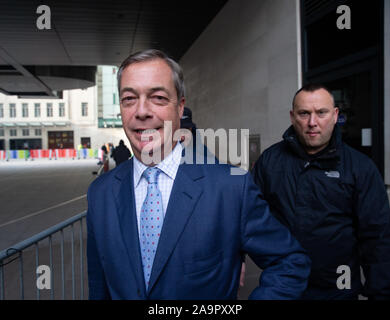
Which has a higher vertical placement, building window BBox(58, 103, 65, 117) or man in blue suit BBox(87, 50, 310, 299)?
building window BBox(58, 103, 65, 117)

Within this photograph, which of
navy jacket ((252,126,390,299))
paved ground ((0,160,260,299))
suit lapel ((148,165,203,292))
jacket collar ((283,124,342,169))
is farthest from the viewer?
paved ground ((0,160,260,299))

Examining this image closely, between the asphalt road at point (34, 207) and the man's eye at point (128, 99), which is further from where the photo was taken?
the asphalt road at point (34, 207)

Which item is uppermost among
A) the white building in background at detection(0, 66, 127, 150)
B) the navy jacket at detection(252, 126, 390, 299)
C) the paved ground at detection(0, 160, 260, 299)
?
the white building in background at detection(0, 66, 127, 150)

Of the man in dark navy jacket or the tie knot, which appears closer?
the tie knot

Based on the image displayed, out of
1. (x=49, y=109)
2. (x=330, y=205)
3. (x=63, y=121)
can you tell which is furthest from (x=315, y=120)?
(x=49, y=109)

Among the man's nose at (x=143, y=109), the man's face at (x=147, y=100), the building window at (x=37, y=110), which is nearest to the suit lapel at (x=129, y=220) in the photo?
the man's face at (x=147, y=100)

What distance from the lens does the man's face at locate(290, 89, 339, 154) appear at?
2.27 m

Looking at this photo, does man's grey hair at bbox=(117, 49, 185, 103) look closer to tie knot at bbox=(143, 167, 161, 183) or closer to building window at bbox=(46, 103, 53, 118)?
tie knot at bbox=(143, 167, 161, 183)

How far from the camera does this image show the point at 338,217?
6.98 ft

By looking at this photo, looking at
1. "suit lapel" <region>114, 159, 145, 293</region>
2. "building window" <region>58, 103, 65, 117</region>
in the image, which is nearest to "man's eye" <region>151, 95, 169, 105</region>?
"suit lapel" <region>114, 159, 145, 293</region>

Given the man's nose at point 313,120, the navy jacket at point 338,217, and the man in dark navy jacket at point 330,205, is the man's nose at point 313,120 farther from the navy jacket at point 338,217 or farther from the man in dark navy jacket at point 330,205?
the navy jacket at point 338,217

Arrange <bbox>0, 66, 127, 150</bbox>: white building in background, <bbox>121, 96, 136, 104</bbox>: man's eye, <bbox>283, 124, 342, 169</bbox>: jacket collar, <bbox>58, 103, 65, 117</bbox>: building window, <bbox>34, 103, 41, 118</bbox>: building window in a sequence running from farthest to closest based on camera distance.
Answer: <bbox>58, 103, 65, 117</bbox>: building window → <bbox>34, 103, 41, 118</bbox>: building window → <bbox>0, 66, 127, 150</bbox>: white building in background → <bbox>283, 124, 342, 169</bbox>: jacket collar → <bbox>121, 96, 136, 104</bbox>: man's eye

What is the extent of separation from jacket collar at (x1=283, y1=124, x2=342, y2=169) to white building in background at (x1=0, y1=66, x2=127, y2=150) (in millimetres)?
44586

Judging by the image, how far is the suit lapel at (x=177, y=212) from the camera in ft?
4.23
